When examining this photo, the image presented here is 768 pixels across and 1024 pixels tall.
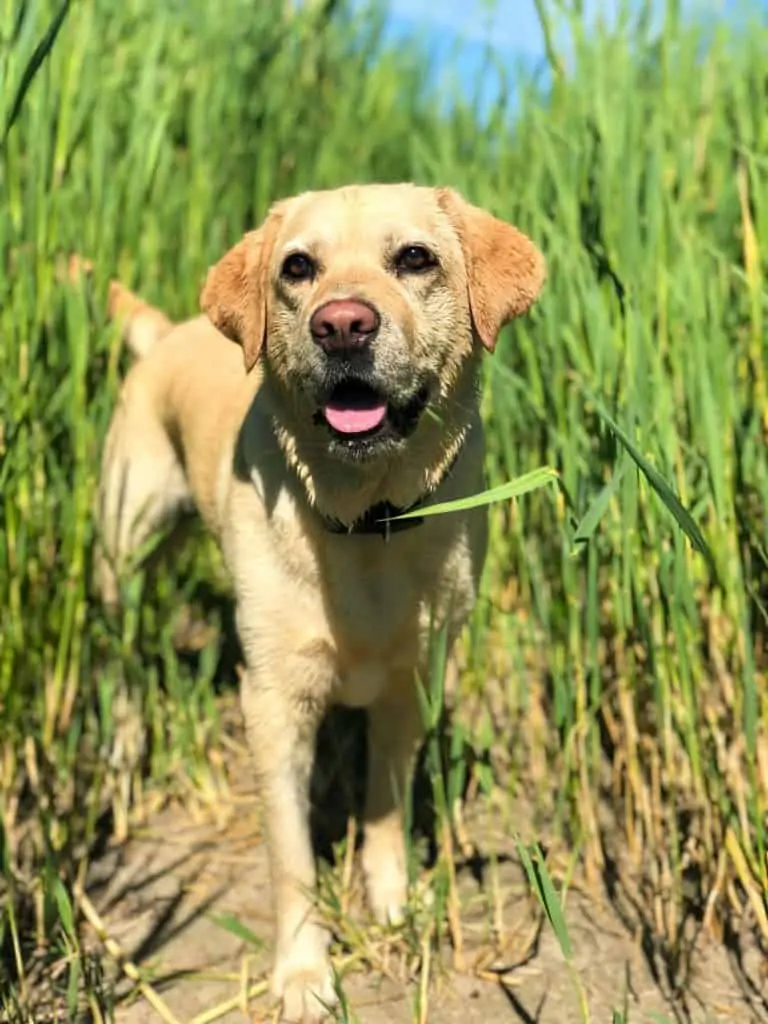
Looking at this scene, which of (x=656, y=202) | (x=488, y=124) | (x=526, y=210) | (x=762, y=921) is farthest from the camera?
(x=488, y=124)

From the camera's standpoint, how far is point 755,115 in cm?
267

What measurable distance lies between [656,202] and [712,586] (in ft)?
2.60

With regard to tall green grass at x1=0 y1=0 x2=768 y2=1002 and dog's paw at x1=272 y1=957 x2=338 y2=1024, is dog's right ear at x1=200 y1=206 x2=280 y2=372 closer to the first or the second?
tall green grass at x1=0 y1=0 x2=768 y2=1002

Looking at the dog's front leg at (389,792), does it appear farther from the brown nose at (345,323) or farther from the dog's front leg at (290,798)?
the brown nose at (345,323)

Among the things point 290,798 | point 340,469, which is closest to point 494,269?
point 340,469

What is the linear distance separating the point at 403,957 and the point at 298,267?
1.28 meters

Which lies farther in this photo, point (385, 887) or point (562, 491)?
point (385, 887)

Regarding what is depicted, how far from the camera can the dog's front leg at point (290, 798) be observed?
202cm

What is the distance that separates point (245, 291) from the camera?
205 cm

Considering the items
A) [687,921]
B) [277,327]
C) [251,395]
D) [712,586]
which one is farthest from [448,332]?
[687,921]

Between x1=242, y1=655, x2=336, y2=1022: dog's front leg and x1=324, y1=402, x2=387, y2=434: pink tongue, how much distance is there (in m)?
0.46

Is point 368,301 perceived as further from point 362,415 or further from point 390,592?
point 390,592

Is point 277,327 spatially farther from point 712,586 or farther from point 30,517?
point 712,586

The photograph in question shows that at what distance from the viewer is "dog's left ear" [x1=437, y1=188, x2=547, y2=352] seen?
6.40 ft
